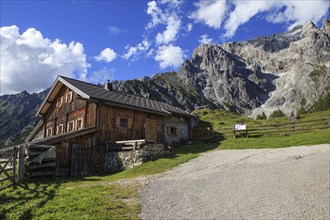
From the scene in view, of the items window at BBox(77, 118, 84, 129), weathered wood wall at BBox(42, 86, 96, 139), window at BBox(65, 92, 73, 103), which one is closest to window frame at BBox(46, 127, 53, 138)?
weathered wood wall at BBox(42, 86, 96, 139)

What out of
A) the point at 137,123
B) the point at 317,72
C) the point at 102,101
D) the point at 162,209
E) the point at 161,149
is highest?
the point at 317,72

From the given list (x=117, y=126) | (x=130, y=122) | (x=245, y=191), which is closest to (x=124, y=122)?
(x=130, y=122)

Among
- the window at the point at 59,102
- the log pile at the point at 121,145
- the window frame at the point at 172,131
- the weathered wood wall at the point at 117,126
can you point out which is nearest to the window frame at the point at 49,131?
the window at the point at 59,102

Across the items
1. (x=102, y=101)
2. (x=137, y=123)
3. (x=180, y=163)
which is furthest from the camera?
(x=137, y=123)

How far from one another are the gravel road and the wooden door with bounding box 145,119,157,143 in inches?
452

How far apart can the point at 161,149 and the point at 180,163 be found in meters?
3.88

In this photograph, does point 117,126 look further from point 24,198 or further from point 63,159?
point 24,198

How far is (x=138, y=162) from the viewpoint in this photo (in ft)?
76.3

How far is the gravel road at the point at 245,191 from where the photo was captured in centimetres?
1041

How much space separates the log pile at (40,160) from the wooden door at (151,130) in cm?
1209

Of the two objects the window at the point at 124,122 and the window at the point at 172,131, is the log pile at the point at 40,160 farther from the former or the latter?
the window at the point at 172,131

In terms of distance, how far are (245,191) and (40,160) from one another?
522 inches

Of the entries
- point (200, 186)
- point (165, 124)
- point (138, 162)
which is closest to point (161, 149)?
point (138, 162)

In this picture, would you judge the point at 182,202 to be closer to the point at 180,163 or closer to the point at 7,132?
the point at 180,163
